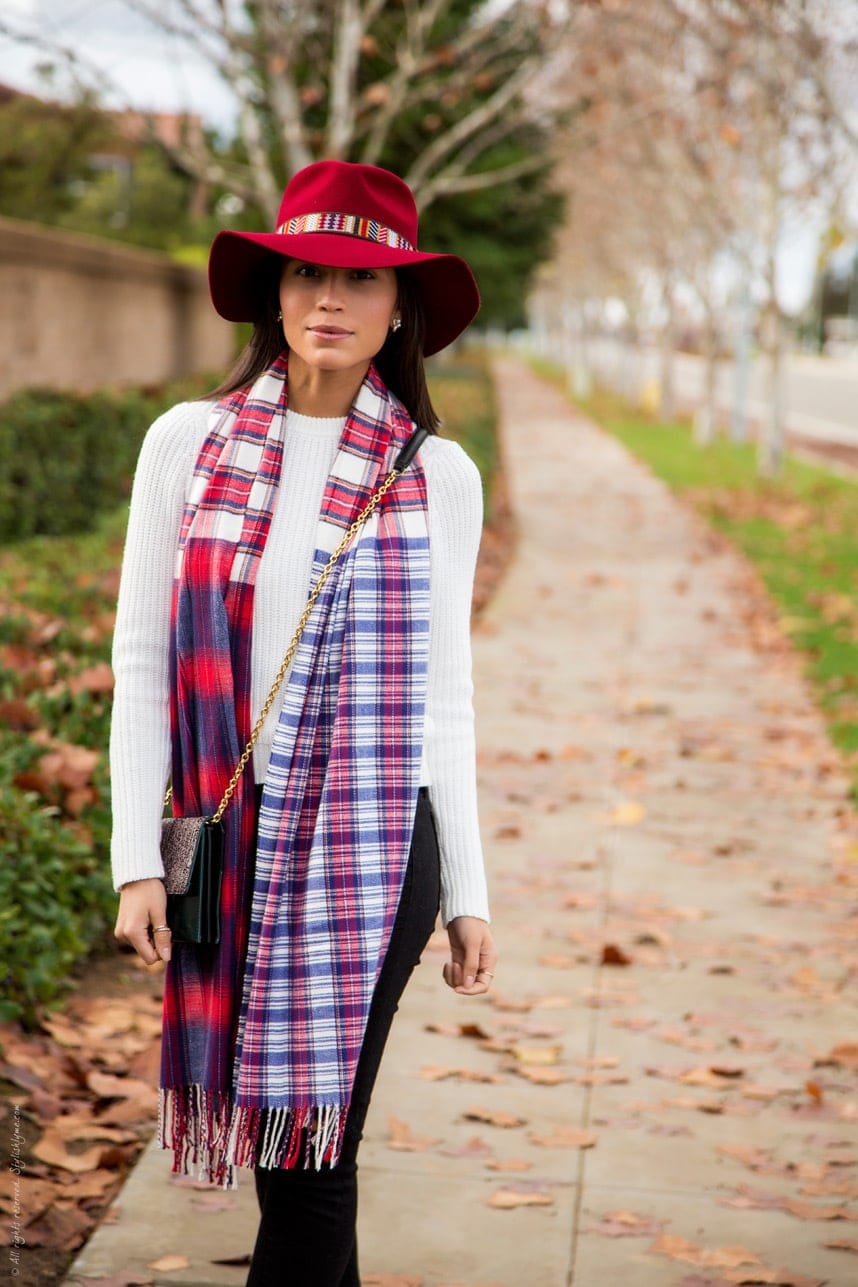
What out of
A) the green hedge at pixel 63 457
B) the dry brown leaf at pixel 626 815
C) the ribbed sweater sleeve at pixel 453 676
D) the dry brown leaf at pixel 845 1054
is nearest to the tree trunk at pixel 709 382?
the green hedge at pixel 63 457

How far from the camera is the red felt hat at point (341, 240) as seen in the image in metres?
2.31

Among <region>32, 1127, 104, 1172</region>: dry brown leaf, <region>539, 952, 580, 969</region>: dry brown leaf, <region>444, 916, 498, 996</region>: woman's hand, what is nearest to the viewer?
<region>444, 916, 498, 996</region>: woman's hand

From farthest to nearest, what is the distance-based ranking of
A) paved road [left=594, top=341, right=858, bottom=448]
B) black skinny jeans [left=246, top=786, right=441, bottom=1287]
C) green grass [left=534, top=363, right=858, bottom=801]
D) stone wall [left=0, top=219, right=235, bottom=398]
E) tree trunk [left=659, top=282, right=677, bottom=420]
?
tree trunk [left=659, top=282, right=677, bottom=420] < paved road [left=594, top=341, right=858, bottom=448] < stone wall [left=0, top=219, right=235, bottom=398] < green grass [left=534, top=363, right=858, bottom=801] < black skinny jeans [left=246, top=786, right=441, bottom=1287]

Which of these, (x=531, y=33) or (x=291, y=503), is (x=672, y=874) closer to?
(x=291, y=503)

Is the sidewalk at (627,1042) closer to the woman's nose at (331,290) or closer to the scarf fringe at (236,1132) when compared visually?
the scarf fringe at (236,1132)

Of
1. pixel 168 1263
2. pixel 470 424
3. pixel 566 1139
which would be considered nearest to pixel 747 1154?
pixel 566 1139

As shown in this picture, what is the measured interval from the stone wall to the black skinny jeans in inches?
348

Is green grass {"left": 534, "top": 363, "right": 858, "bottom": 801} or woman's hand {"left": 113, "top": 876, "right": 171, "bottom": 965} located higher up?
woman's hand {"left": 113, "top": 876, "right": 171, "bottom": 965}

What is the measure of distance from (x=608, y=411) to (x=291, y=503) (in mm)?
37248

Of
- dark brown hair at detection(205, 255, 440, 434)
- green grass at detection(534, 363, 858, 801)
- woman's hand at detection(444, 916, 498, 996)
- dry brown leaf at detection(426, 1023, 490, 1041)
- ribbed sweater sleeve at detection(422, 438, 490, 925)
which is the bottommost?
dry brown leaf at detection(426, 1023, 490, 1041)

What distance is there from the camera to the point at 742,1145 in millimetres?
3701

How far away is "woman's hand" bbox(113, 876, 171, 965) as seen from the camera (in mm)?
2223

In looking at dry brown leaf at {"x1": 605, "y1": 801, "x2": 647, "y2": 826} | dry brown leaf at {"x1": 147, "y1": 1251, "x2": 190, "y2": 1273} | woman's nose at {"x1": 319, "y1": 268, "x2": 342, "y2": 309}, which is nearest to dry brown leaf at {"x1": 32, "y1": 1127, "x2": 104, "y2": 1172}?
dry brown leaf at {"x1": 147, "y1": 1251, "x2": 190, "y2": 1273}

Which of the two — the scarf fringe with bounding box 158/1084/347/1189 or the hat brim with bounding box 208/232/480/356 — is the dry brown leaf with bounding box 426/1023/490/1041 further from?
the hat brim with bounding box 208/232/480/356
